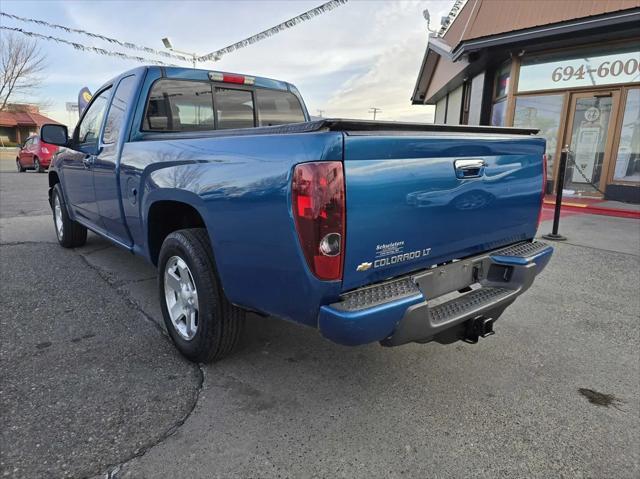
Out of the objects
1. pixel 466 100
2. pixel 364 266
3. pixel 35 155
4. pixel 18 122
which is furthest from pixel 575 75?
pixel 18 122

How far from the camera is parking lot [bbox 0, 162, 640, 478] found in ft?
6.75

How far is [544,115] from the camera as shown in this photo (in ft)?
37.6

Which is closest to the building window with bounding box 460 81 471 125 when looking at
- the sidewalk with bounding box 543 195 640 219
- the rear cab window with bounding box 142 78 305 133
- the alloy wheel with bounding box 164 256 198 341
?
the sidewalk with bounding box 543 195 640 219

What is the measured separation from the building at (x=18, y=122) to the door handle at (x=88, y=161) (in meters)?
47.1

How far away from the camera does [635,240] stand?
6570 millimetres

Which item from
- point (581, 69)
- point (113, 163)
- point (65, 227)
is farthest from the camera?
point (581, 69)

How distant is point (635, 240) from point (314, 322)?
6.53 meters

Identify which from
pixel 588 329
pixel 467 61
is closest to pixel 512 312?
pixel 588 329

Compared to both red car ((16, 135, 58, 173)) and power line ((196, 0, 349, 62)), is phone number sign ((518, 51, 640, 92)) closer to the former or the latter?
power line ((196, 0, 349, 62))

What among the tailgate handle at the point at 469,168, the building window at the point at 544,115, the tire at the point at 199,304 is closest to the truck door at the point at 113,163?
the tire at the point at 199,304

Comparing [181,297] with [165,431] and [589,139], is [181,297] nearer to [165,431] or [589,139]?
[165,431]

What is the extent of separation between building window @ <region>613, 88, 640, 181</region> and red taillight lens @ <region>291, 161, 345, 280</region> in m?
11.0

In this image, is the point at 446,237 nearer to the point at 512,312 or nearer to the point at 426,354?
the point at 426,354

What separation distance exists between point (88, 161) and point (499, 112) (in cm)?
1190
